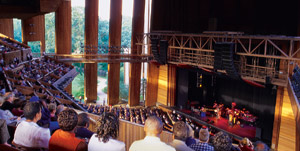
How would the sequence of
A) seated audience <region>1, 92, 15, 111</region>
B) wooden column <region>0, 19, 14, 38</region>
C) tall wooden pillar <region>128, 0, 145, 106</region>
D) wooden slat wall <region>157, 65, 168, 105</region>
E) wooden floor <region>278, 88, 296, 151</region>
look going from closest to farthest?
seated audience <region>1, 92, 15, 111</region> < wooden floor <region>278, 88, 296, 151</region> < wooden column <region>0, 19, 14, 38</region> < wooden slat wall <region>157, 65, 168, 105</region> < tall wooden pillar <region>128, 0, 145, 106</region>

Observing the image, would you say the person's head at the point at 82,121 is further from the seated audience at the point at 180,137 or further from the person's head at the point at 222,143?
the person's head at the point at 222,143

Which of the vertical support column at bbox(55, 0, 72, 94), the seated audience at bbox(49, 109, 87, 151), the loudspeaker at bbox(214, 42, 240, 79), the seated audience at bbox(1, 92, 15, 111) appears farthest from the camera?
the vertical support column at bbox(55, 0, 72, 94)

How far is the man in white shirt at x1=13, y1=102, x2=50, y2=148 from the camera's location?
8.72 ft

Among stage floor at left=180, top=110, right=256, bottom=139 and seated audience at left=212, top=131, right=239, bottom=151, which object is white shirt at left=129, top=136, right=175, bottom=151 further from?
stage floor at left=180, top=110, right=256, bottom=139

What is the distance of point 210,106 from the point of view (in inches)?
615

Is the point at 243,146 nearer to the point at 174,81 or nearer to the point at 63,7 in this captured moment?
the point at 174,81

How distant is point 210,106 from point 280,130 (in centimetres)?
458

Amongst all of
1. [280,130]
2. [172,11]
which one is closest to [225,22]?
[172,11]

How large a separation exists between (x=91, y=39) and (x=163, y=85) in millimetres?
5329

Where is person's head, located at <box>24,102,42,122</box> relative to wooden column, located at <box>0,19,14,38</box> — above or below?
below

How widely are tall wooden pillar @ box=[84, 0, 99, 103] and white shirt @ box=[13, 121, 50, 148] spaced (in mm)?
14714

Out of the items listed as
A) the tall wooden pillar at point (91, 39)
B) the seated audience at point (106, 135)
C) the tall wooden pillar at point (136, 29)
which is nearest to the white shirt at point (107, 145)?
the seated audience at point (106, 135)

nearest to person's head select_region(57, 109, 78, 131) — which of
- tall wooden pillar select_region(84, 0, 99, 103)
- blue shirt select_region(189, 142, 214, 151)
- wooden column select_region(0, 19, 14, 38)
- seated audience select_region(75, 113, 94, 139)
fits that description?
seated audience select_region(75, 113, 94, 139)

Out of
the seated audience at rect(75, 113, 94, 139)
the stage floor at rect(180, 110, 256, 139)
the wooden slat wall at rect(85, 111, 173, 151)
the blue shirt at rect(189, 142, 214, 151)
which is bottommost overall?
the stage floor at rect(180, 110, 256, 139)
